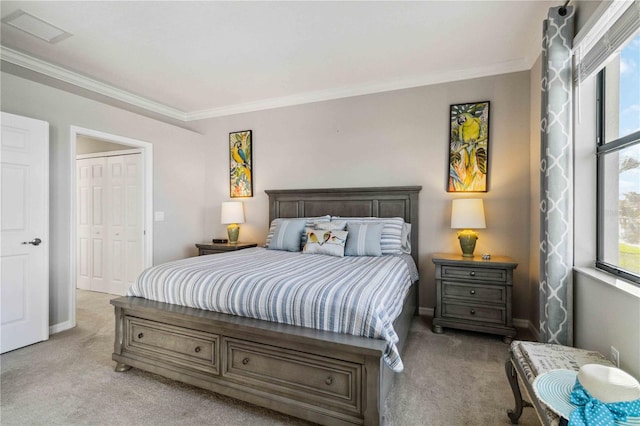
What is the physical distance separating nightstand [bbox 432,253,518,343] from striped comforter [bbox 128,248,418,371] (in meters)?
0.59

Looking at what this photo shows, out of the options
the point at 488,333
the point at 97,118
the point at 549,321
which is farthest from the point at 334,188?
the point at 97,118

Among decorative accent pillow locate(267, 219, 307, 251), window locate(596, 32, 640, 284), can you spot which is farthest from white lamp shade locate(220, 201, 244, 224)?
window locate(596, 32, 640, 284)

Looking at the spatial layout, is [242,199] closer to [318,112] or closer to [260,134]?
[260,134]

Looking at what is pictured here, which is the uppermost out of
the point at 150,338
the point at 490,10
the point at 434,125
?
the point at 490,10

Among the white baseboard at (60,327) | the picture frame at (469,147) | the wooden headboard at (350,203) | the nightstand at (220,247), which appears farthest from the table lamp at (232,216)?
the picture frame at (469,147)

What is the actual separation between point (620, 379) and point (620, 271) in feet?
3.01

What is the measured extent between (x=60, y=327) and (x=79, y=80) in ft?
8.84

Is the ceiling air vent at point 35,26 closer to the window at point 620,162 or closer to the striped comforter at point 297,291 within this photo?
the striped comforter at point 297,291

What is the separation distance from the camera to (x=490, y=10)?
241cm

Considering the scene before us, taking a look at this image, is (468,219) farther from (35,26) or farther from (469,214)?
(35,26)

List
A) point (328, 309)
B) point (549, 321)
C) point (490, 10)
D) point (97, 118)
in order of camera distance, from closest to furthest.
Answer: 1. point (328, 309)
2. point (549, 321)
3. point (490, 10)
4. point (97, 118)

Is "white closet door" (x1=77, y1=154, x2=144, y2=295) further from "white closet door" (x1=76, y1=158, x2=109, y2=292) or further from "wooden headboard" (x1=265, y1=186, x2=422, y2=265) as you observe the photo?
"wooden headboard" (x1=265, y1=186, x2=422, y2=265)

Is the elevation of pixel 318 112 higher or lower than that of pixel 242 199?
higher

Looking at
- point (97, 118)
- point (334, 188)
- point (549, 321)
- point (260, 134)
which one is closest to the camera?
point (549, 321)
